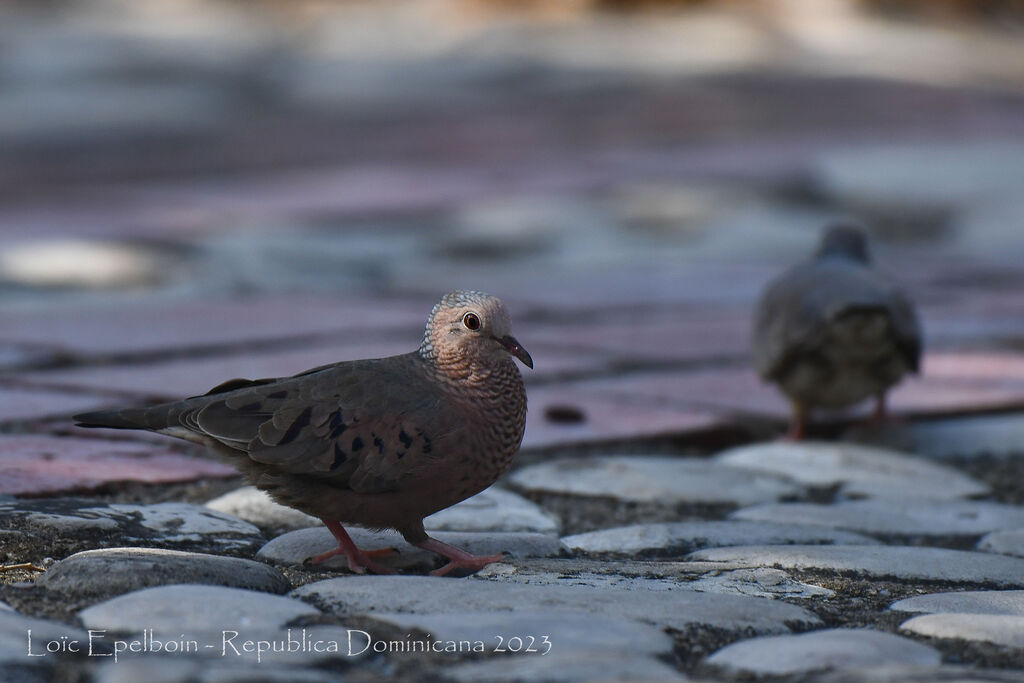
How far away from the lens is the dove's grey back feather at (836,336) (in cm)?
398

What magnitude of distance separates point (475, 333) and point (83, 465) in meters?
1.04

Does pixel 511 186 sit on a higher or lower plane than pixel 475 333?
higher

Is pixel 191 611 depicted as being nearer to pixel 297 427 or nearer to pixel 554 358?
pixel 297 427

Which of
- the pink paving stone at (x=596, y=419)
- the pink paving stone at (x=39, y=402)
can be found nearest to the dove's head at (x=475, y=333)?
the pink paving stone at (x=596, y=419)

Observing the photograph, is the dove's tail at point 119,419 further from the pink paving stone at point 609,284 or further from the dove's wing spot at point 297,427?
the pink paving stone at point 609,284

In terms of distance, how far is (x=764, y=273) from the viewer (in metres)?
6.77

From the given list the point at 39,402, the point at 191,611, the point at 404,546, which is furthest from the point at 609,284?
the point at 191,611

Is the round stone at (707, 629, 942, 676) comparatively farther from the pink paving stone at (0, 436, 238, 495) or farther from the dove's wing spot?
the pink paving stone at (0, 436, 238, 495)

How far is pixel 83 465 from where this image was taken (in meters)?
3.19

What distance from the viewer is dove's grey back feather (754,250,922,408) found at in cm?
398

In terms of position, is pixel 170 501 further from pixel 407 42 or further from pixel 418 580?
pixel 407 42

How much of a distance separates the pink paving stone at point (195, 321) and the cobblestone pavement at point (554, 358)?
2cm

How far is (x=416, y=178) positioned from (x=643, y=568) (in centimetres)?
737

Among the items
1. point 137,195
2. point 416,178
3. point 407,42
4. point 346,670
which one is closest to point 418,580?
point 346,670
